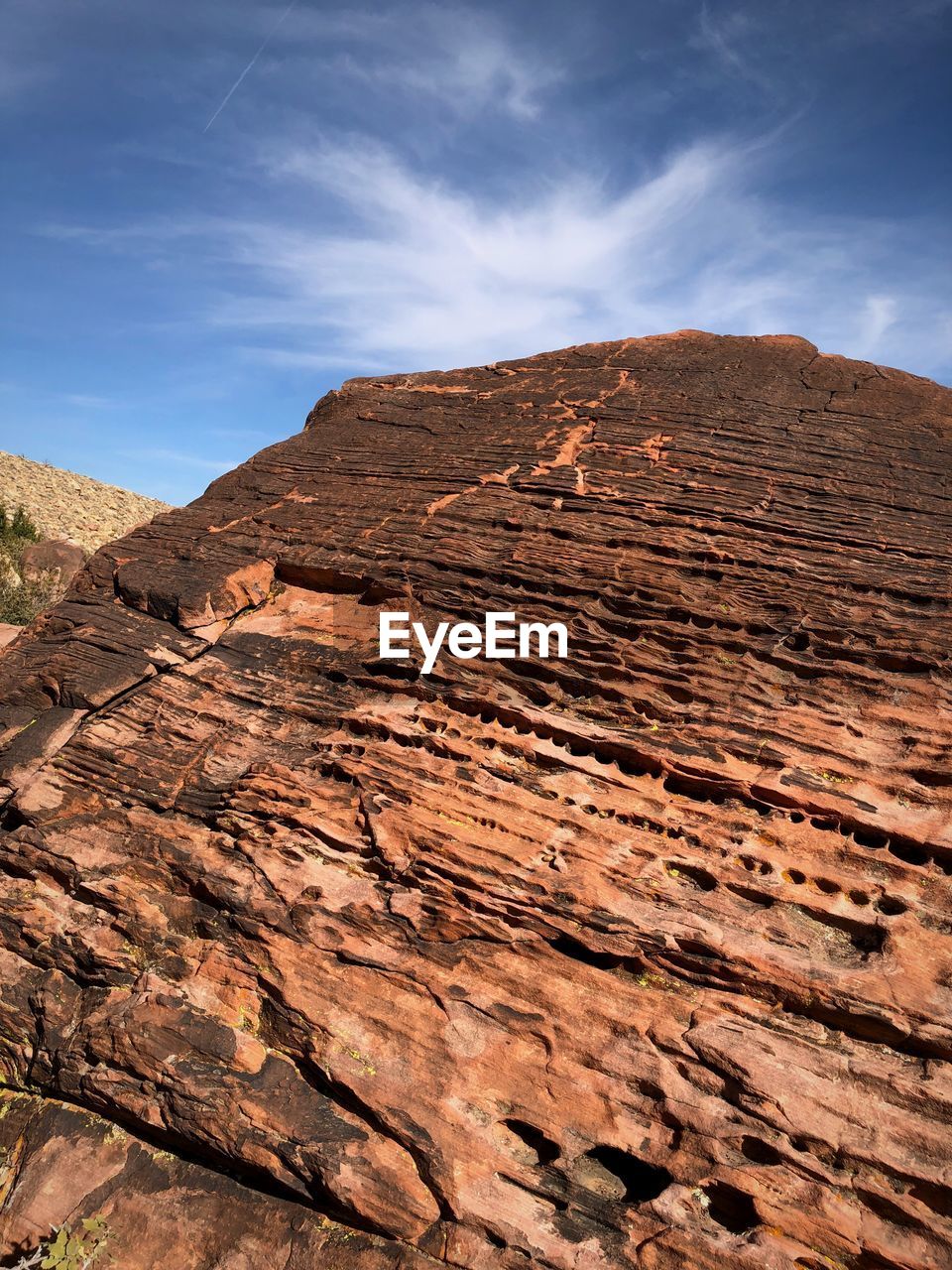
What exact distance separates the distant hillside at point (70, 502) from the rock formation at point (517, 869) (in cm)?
3985

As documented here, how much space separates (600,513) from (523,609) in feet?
7.93

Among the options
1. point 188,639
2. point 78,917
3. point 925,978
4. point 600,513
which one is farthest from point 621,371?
point 78,917

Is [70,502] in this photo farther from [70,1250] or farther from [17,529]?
[70,1250]

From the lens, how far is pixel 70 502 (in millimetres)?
54281

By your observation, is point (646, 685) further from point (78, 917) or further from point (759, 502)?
point (78, 917)

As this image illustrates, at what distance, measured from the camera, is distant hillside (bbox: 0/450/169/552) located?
4878 centimetres

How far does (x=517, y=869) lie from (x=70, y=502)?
55287 mm

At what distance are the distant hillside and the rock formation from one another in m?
39.9

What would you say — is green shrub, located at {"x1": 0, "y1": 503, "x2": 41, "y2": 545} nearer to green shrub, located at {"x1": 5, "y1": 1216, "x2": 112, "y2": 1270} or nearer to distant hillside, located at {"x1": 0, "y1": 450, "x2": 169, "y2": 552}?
distant hillside, located at {"x1": 0, "y1": 450, "x2": 169, "y2": 552}

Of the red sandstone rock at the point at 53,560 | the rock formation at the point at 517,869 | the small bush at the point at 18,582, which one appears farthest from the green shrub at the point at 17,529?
the rock formation at the point at 517,869

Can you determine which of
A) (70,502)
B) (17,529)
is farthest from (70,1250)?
(70,502)

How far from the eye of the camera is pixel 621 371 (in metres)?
16.5

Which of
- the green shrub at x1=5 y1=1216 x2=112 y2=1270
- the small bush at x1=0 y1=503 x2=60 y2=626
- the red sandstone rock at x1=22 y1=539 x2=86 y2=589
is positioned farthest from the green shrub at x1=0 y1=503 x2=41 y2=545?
the green shrub at x1=5 y1=1216 x2=112 y2=1270

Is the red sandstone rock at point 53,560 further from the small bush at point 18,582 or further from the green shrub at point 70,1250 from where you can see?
the green shrub at point 70,1250
